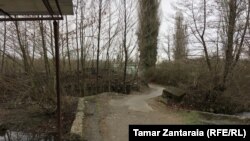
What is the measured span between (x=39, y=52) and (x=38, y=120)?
282 centimetres

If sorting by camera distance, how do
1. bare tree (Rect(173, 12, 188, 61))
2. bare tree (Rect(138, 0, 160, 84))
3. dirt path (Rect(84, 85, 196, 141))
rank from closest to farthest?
dirt path (Rect(84, 85, 196, 141)) < bare tree (Rect(173, 12, 188, 61)) < bare tree (Rect(138, 0, 160, 84))

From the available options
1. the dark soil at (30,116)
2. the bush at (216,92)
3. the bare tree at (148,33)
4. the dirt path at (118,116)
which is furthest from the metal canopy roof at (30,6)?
the bare tree at (148,33)

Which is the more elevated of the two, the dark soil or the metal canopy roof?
the metal canopy roof

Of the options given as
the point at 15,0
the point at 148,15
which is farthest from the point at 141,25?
the point at 15,0

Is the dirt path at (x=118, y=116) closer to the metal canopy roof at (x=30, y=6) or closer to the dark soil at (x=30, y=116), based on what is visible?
the dark soil at (x=30, y=116)

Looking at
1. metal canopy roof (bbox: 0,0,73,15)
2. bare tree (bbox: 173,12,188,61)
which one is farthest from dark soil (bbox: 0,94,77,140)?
bare tree (bbox: 173,12,188,61)

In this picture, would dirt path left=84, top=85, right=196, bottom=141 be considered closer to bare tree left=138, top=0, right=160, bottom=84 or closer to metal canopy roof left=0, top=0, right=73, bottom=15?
metal canopy roof left=0, top=0, right=73, bottom=15

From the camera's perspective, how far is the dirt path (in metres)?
10.3

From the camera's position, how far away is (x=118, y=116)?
13078 millimetres

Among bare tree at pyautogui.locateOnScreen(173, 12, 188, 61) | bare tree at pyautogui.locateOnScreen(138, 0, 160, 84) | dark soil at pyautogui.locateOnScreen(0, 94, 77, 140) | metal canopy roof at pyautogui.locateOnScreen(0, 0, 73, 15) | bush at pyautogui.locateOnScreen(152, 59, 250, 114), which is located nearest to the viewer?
metal canopy roof at pyautogui.locateOnScreen(0, 0, 73, 15)

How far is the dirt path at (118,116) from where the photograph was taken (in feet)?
33.7

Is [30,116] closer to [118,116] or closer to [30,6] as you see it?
[118,116]

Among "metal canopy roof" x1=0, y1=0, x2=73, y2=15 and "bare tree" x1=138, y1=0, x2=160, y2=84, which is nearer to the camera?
"metal canopy roof" x1=0, y1=0, x2=73, y2=15

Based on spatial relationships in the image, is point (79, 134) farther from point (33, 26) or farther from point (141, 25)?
point (141, 25)
